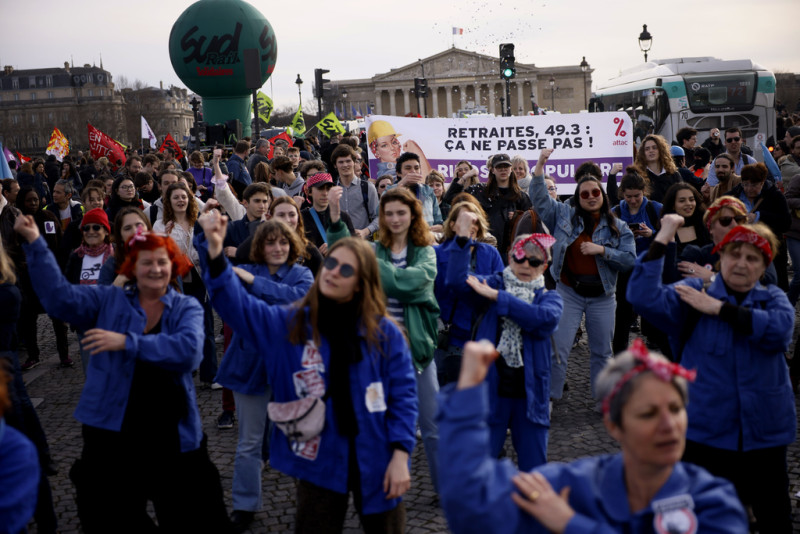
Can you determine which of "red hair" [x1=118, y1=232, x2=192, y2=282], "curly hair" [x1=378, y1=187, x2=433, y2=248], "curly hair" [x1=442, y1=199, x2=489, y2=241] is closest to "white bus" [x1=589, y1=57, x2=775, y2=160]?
"curly hair" [x1=442, y1=199, x2=489, y2=241]

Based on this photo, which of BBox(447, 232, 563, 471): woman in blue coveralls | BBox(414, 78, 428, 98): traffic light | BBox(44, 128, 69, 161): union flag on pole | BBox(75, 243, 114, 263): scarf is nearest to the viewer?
BBox(447, 232, 563, 471): woman in blue coveralls

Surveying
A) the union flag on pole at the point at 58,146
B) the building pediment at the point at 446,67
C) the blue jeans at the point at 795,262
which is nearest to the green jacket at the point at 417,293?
the blue jeans at the point at 795,262

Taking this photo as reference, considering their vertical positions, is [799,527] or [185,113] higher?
[185,113]

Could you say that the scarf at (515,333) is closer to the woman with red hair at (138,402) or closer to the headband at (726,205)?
the headband at (726,205)

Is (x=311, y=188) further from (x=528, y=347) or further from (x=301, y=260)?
(x=528, y=347)

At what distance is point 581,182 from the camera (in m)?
5.81

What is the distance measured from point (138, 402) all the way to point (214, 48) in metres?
22.7

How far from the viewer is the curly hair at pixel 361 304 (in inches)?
115

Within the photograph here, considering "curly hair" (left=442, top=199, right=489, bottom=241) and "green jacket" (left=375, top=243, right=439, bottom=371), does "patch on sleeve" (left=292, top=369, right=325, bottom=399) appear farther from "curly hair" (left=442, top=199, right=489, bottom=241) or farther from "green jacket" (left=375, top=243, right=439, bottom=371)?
"curly hair" (left=442, top=199, right=489, bottom=241)

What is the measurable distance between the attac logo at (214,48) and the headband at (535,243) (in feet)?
71.5

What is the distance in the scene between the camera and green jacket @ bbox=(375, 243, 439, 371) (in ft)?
13.8

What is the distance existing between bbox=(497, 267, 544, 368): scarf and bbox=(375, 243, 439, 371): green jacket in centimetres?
44

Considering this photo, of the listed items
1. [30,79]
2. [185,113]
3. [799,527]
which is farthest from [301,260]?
[185,113]

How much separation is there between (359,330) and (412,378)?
Result: 0.29 meters
